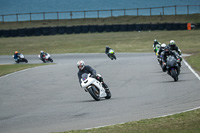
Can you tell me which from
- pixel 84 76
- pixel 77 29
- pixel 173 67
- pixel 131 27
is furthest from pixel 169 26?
pixel 84 76

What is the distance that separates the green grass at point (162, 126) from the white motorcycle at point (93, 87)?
3.88 m

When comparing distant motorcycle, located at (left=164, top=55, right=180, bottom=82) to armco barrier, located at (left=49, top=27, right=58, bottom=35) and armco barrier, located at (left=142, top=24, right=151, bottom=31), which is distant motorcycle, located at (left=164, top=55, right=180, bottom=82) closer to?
armco barrier, located at (left=142, top=24, right=151, bottom=31)

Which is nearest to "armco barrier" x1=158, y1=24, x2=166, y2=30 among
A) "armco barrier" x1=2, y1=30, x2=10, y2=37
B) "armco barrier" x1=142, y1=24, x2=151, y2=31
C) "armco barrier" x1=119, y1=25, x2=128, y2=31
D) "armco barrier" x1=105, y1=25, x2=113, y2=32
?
"armco barrier" x1=142, y1=24, x2=151, y2=31

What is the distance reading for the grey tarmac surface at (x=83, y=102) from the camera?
9078mm

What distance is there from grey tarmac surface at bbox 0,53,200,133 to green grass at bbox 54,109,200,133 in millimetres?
584

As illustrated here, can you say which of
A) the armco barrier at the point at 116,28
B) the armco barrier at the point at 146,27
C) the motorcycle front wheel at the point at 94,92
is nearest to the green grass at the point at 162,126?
the motorcycle front wheel at the point at 94,92

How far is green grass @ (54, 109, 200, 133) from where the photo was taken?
293 inches

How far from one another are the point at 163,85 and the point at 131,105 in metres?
4.68

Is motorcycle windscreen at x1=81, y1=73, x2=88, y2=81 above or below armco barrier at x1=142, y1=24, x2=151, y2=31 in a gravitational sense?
below

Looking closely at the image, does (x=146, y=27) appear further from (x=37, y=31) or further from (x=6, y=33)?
(x=6, y=33)

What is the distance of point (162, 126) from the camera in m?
7.83

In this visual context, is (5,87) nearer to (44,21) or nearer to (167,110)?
(167,110)

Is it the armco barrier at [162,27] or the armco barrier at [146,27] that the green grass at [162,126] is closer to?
the armco barrier at [162,27]

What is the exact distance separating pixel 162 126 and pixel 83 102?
4.65 m
